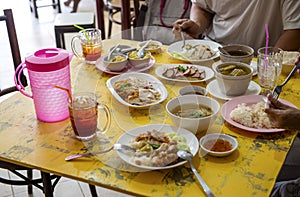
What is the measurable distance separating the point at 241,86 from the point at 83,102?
1.92 feet

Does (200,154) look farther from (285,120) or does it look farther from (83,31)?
(83,31)

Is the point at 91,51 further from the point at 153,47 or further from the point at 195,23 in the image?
the point at 195,23

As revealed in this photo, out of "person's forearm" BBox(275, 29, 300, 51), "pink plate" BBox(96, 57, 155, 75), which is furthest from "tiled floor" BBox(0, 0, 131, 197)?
"person's forearm" BBox(275, 29, 300, 51)

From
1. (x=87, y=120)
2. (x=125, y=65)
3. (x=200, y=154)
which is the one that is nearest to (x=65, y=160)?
(x=87, y=120)

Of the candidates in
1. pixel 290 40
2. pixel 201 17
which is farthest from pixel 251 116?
pixel 201 17

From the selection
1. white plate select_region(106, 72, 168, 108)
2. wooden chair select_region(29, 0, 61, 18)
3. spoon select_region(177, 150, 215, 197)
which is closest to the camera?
spoon select_region(177, 150, 215, 197)

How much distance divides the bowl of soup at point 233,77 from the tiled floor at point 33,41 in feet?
3.33

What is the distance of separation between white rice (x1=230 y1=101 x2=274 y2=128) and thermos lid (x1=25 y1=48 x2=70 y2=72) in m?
0.59

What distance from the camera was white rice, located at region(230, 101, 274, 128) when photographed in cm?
125

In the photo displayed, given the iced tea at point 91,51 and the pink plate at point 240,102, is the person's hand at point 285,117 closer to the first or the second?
the pink plate at point 240,102

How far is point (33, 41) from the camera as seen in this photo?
4.47m

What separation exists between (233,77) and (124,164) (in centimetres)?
55

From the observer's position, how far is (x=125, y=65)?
5.39ft

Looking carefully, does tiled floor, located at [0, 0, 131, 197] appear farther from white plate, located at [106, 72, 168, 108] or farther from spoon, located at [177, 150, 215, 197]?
spoon, located at [177, 150, 215, 197]
